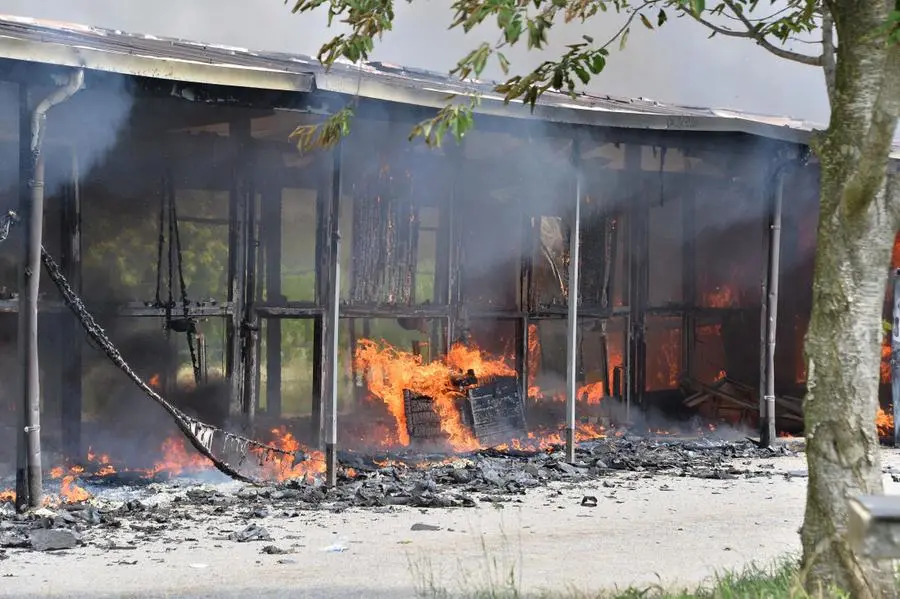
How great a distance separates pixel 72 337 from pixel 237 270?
204 centimetres

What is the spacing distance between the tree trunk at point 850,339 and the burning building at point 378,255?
16.0 feet

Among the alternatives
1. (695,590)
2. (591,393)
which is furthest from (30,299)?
(591,393)

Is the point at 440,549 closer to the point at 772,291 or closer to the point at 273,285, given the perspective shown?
the point at 273,285

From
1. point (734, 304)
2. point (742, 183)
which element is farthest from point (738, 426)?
point (742, 183)

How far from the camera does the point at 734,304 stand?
620 inches

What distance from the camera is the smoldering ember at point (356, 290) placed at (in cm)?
921

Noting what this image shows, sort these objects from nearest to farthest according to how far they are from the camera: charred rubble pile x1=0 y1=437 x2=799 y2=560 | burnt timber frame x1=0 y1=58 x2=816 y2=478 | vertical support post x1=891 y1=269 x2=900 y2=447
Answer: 1. charred rubble pile x1=0 y1=437 x2=799 y2=560
2. burnt timber frame x1=0 y1=58 x2=816 y2=478
3. vertical support post x1=891 y1=269 x2=900 y2=447

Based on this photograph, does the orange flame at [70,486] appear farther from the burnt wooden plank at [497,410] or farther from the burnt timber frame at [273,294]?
the burnt wooden plank at [497,410]

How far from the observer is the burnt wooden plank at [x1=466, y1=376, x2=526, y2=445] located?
12.8m

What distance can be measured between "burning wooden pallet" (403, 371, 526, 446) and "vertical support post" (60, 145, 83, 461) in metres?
4.19

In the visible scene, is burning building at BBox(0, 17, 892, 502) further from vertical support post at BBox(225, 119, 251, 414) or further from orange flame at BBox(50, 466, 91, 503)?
orange flame at BBox(50, 466, 91, 503)

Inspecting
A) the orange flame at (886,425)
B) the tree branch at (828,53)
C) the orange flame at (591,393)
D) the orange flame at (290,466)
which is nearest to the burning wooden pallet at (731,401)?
the orange flame at (886,425)

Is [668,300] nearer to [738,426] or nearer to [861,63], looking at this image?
[738,426]

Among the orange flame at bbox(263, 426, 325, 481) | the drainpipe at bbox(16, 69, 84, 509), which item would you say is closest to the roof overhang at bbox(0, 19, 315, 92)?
the drainpipe at bbox(16, 69, 84, 509)
